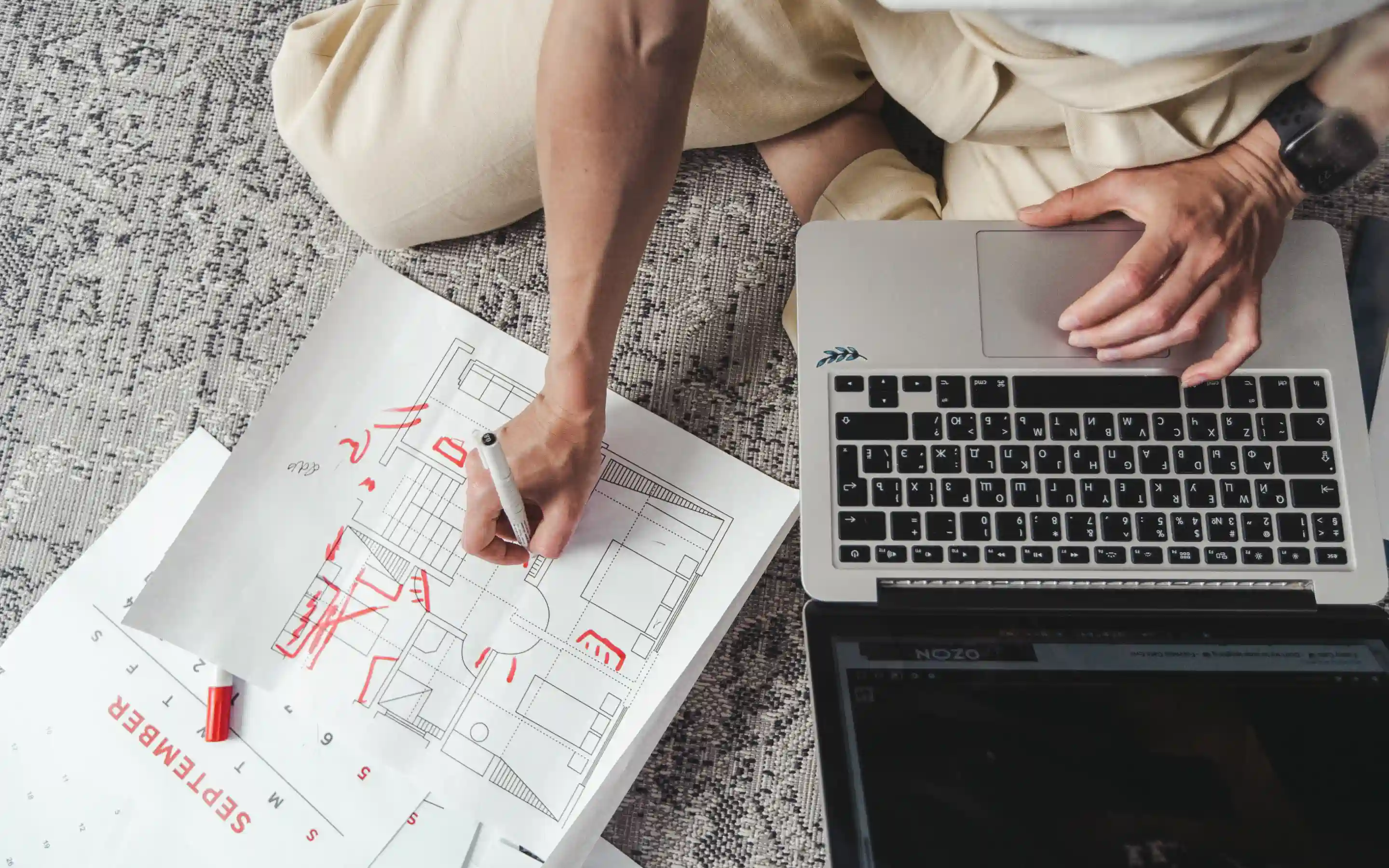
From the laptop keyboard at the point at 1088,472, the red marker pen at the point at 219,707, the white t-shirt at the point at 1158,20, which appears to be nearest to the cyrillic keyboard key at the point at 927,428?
the laptop keyboard at the point at 1088,472

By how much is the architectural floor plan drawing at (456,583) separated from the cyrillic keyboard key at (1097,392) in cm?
18

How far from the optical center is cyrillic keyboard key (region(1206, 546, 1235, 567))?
49 centimetres

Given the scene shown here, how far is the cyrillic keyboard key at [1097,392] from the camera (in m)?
0.51

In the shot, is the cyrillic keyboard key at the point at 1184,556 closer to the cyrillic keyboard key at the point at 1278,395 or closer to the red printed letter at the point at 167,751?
the cyrillic keyboard key at the point at 1278,395

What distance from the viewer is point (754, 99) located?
616mm

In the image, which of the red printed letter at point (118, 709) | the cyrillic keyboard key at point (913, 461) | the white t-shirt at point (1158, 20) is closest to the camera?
the white t-shirt at point (1158, 20)

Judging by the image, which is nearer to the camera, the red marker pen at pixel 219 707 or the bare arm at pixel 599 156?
the bare arm at pixel 599 156

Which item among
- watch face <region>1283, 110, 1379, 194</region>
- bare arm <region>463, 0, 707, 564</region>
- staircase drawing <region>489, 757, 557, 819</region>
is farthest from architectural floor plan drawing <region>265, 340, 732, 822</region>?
watch face <region>1283, 110, 1379, 194</region>

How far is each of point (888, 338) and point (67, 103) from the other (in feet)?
2.32

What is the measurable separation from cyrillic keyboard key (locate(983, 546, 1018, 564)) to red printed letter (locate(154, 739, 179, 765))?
1.85 feet

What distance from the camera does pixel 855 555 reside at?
0.50 meters

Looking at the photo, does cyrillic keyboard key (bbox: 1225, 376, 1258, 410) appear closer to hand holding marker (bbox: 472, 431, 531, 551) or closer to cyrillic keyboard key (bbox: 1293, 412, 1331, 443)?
cyrillic keyboard key (bbox: 1293, 412, 1331, 443)

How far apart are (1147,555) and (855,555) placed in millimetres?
167

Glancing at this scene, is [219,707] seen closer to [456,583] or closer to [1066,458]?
[456,583]
